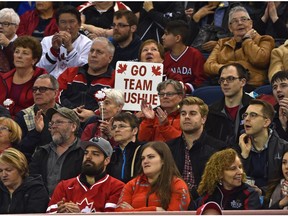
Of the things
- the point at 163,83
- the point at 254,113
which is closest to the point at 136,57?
the point at 163,83

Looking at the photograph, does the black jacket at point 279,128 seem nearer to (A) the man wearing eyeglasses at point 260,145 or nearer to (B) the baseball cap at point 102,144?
(A) the man wearing eyeglasses at point 260,145

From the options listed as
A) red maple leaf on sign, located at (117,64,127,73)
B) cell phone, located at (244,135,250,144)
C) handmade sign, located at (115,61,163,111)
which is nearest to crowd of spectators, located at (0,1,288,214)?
cell phone, located at (244,135,250,144)

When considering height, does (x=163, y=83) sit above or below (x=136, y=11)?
below

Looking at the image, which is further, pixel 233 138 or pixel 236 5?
pixel 236 5

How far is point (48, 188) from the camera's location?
506 inches

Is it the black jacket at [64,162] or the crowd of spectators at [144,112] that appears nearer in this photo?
the crowd of spectators at [144,112]

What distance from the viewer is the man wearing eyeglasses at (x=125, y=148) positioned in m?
12.8

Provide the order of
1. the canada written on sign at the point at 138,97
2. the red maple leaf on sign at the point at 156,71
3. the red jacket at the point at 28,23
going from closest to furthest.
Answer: the canada written on sign at the point at 138,97 < the red maple leaf on sign at the point at 156,71 < the red jacket at the point at 28,23

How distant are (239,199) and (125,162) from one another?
4.86 ft

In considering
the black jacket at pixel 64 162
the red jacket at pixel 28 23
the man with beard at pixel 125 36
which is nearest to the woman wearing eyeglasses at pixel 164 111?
the black jacket at pixel 64 162

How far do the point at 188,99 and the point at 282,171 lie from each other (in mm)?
1394

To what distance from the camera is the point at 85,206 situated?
12.1 m

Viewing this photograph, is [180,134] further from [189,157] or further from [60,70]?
[60,70]

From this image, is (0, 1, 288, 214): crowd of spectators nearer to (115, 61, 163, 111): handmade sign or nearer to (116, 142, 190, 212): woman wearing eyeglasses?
(116, 142, 190, 212): woman wearing eyeglasses
